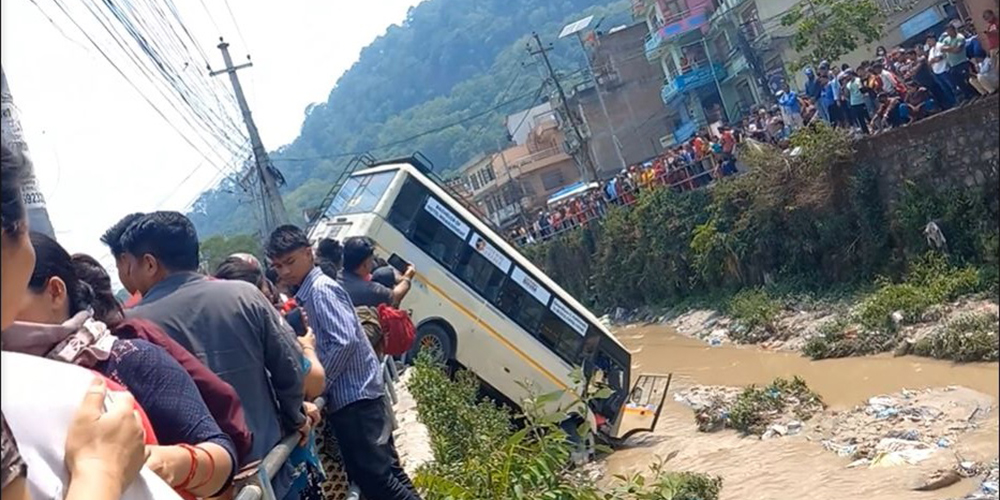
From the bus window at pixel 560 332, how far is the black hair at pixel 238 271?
7176 mm

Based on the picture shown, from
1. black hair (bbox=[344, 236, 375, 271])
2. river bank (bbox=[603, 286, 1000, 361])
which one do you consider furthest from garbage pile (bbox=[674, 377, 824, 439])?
black hair (bbox=[344, 236, 375, 271])

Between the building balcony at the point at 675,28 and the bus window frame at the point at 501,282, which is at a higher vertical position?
the building balcony at the point at 675,28

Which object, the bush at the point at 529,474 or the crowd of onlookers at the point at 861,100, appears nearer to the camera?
the bush at the point at 529,474

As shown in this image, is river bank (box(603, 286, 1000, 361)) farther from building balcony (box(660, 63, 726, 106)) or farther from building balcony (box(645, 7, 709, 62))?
building balcony (box(645, 7, 709, 62))

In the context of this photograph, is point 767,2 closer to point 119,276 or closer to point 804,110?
point 804,110

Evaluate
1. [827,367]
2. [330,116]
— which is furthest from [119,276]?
[330,116]

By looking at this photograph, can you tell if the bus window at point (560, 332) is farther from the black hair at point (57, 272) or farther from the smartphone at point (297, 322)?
the black hair at point (57, 272)

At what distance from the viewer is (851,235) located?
17.3 m

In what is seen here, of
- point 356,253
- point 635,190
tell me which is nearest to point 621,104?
point 635,190

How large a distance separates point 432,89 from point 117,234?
120 metres

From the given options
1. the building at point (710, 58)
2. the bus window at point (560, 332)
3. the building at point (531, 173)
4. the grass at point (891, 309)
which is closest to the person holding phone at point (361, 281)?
the bus window at point (560, 332)

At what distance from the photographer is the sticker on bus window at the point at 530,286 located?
1124 cm

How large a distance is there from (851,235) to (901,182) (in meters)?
2.18

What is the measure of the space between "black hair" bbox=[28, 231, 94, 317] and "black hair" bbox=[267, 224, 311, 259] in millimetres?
1840
